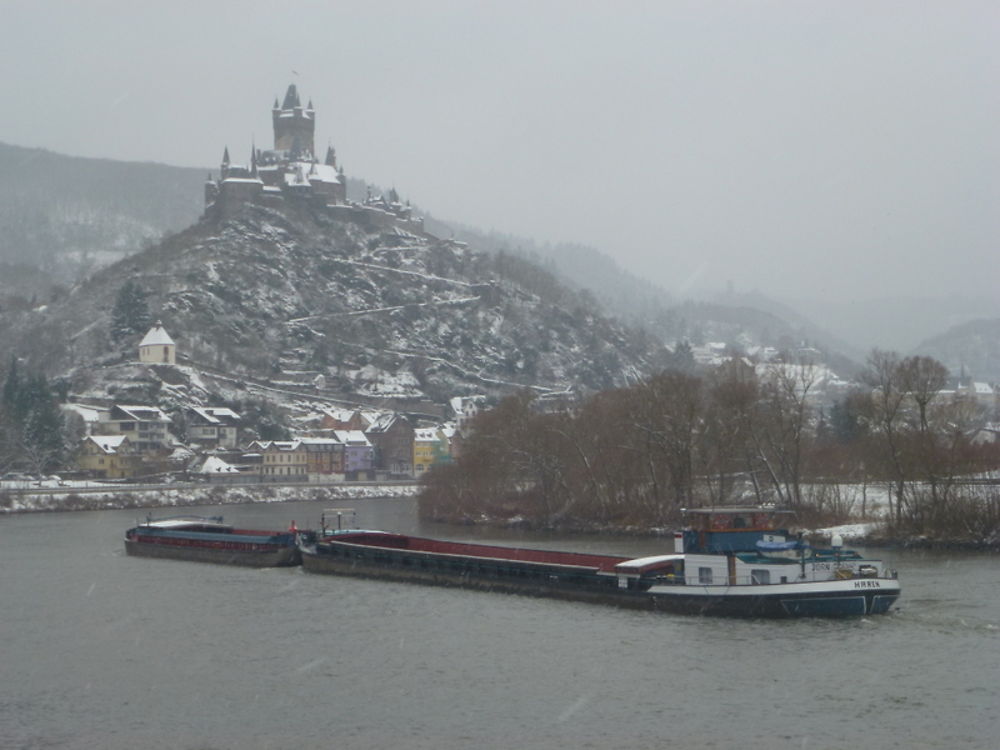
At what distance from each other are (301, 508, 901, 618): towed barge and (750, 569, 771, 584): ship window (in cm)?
3

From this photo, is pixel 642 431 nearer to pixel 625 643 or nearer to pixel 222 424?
pixel 625 643

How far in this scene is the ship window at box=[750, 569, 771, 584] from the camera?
146 feet

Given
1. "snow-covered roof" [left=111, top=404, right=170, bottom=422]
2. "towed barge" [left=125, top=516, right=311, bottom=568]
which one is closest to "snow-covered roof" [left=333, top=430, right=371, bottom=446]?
"snow-covered roof" [left=111, top=404, right=170, bottom=422]

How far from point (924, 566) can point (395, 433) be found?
121991mm

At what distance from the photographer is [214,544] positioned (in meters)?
68.1

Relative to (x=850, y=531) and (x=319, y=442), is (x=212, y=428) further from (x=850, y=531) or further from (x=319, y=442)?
(x=850, y=531)

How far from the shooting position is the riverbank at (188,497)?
11600 cm

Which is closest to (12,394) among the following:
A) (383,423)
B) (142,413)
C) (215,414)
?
(142,413)

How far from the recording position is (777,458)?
83.2 metres

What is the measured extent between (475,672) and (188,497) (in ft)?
312

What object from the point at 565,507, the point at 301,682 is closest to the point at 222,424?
the point at 565,507

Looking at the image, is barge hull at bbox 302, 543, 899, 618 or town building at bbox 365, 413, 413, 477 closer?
barge hull at bbox 302, 543, 899, 618

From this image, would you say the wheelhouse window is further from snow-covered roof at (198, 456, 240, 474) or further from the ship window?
snow-covered roof at (198, 456, 240, 474)

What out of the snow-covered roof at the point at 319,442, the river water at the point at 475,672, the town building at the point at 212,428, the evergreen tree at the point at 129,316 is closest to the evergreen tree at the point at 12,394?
the town building at the point at 212,428
